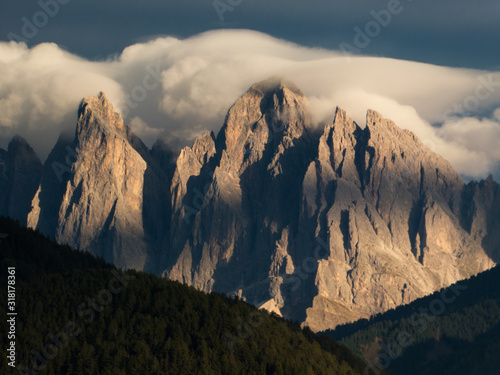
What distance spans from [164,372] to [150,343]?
8.52m

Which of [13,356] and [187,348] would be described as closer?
[13,356]

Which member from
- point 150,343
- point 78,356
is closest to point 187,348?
point 150,343

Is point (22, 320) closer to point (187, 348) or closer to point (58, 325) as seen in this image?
point (58, 325)

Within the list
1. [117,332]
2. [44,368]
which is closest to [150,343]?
[117,332]

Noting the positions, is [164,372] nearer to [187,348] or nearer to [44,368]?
[187,348]

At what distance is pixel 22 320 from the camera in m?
196

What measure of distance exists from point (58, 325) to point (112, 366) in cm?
1518

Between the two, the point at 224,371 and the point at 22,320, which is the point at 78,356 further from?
the point at 224,371

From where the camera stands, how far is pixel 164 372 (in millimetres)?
192375

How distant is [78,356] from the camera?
187m

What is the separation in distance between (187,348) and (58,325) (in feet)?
78.4

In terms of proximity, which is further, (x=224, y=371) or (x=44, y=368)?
(x=224, y=371)

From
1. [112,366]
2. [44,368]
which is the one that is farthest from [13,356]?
[112,366]

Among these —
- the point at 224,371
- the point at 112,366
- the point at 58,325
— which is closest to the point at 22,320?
the point at 58,325
